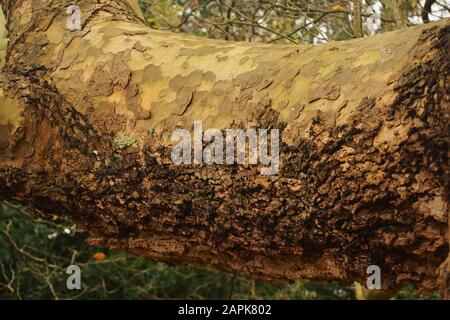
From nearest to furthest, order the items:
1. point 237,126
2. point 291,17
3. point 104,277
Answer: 1. point 237,126
2. point 291,17
3. point 104,277

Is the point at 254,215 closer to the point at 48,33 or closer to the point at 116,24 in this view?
the point at 116,24

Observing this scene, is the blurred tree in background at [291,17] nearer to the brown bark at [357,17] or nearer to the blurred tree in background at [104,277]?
the brown bark at [357,17]

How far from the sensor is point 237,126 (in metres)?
1.32

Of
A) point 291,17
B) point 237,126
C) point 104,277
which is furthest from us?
point 104,277

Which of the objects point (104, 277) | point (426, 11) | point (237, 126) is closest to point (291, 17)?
point (426, 11)

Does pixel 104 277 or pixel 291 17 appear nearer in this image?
pixel 291 17

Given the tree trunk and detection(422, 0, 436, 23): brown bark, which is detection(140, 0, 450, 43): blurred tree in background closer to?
detection(422, 0, 436, 23): brown bark

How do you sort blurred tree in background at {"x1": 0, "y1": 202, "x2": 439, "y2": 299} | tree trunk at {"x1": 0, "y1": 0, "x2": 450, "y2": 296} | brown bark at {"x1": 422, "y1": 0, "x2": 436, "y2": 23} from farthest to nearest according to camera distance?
blurred tree in background at {"x1": 0, "y1": 202, "x2": 439, "y2": 299} → brown bark at {"x1": 422, "y1": 0, "x2": 436, "y2": 23} → tree trunk at {"x1": 0, "y1": 0, "x2": 450, "y2": 296}

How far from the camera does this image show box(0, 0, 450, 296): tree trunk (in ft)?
3.90

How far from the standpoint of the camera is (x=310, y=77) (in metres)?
1.31

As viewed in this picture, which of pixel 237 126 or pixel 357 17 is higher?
pixel 357 17

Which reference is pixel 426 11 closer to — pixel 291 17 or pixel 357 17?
pixel 357 17

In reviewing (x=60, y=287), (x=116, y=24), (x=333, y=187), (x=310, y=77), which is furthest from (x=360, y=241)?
(x=60, y=287)

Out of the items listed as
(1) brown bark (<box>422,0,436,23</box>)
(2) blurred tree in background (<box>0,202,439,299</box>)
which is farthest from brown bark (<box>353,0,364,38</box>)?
(2) blurred tree in background (<box>0,202,439,299</box>)
